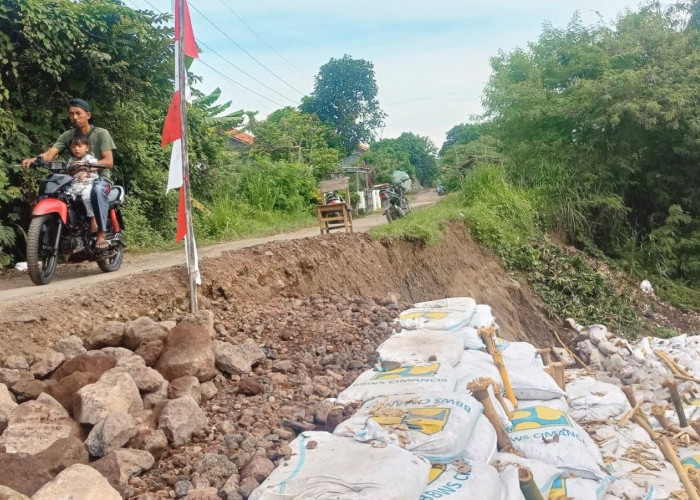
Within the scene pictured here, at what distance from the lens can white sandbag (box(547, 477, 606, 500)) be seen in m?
2.90

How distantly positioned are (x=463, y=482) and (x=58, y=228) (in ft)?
13.2

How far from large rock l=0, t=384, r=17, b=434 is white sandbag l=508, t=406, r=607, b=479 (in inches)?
101

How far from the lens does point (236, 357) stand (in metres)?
3.70

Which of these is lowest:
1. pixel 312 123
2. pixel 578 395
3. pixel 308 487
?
pixel 578 395

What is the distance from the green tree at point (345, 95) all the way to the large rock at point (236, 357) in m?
23.5

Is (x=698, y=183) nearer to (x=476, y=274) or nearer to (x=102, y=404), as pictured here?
(x=476, y=274)

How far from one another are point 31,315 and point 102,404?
4.19 ft

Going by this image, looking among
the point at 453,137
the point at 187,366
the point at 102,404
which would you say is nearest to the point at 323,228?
the point at 187,366

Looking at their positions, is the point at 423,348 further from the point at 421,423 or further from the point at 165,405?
the point at 165,405

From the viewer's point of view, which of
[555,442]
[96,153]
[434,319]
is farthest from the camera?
[96,153]

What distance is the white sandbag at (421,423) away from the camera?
2.58 meters

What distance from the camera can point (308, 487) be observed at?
2.15m

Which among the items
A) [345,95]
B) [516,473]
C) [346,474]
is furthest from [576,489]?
[345,95]

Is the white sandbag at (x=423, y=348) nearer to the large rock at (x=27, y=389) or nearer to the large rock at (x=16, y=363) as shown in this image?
the large rock at (x=27, y=389)
